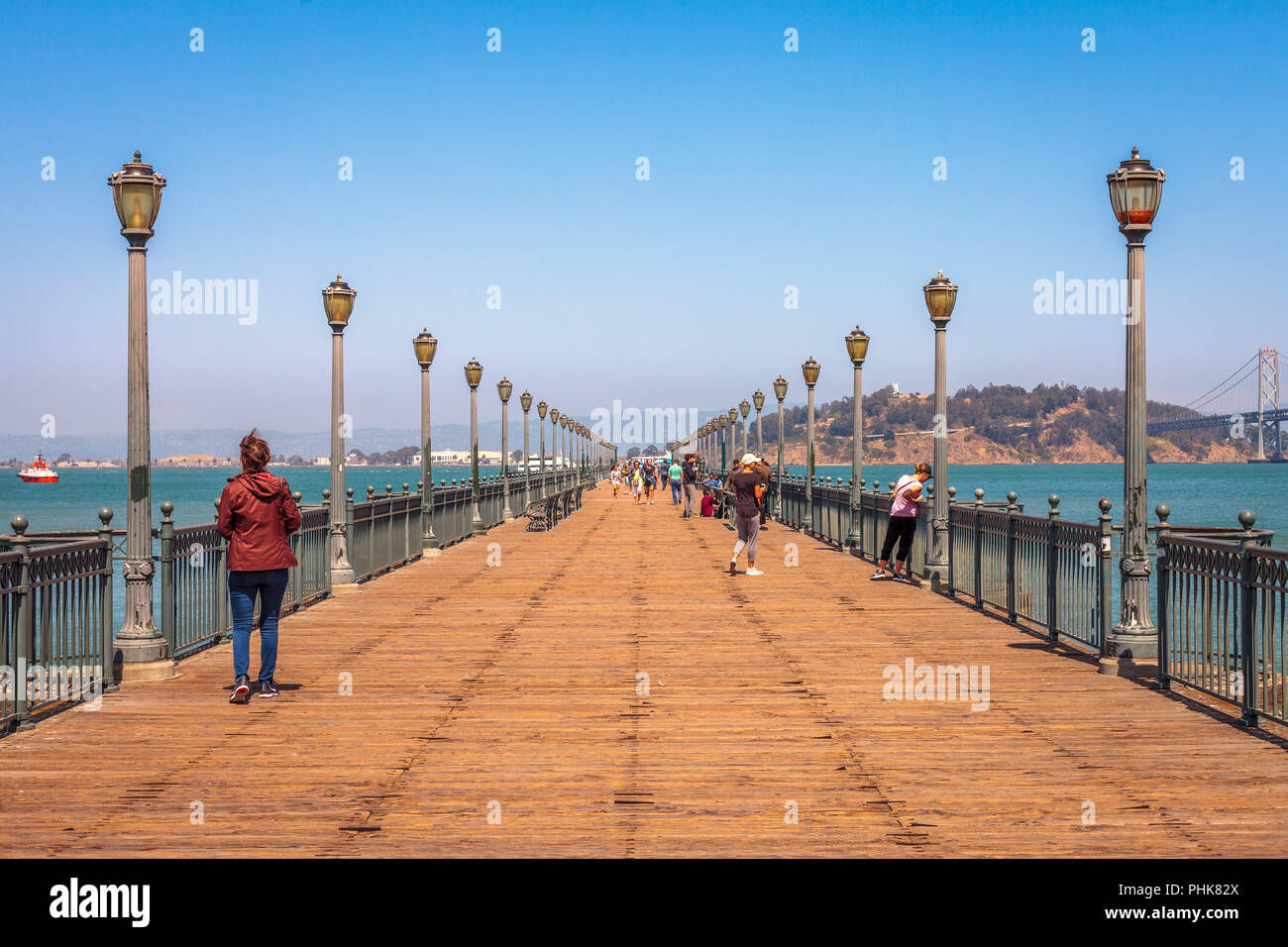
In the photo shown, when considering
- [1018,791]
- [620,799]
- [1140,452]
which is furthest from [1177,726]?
[620,799]

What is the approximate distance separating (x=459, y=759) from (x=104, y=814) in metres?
2.07

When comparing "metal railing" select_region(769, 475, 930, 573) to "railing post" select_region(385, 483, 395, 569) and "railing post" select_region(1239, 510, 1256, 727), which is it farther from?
"railing post" select_region(1239, 510, 1256, 727)

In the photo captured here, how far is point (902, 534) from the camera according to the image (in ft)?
62.1

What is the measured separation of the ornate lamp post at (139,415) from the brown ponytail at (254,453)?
124cm

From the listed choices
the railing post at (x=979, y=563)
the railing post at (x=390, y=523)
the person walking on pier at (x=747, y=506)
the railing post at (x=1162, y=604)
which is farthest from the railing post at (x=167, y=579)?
the person walking on pier at (x=747, y=506)

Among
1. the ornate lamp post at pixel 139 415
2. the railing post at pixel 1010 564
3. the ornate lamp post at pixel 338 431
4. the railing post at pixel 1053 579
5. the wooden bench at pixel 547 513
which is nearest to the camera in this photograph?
the ornate lamp post at pixel 139 415

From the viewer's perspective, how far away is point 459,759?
25.2 ft

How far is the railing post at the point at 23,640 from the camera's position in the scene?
27.8ft

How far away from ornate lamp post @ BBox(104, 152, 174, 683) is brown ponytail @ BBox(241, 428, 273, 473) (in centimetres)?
124

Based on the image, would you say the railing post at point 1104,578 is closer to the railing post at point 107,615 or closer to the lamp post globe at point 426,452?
the railing post at point 107,615

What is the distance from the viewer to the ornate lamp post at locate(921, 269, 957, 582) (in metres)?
17.5

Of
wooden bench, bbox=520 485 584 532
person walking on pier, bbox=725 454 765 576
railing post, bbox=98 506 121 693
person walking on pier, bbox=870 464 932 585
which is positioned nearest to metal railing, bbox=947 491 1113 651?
person walking on pier, bbox=870 464 932 585

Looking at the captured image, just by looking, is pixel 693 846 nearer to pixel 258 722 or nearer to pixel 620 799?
pixel 620 799

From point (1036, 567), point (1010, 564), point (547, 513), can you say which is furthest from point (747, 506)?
point (547, 513)
